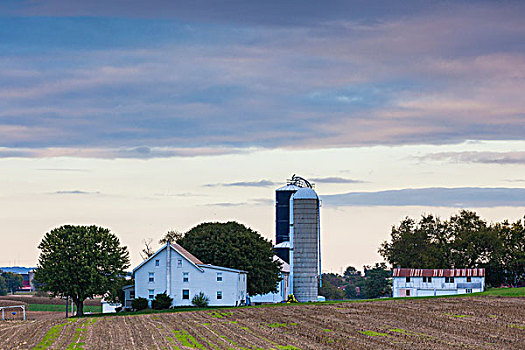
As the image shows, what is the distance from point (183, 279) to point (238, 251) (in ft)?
31.6

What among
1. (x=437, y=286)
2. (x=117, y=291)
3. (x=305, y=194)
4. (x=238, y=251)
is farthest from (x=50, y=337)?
(x=437, y=286)

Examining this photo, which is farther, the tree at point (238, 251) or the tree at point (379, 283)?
the tree at point (379, 283)

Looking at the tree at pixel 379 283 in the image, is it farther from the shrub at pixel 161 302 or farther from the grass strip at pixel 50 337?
the grass strip at pixel 50 337

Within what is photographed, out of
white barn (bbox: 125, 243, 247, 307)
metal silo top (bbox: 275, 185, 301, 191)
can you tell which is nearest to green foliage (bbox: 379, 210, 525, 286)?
metal silo top (bbox: 275, 185, 301, 191)

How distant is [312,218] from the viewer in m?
105

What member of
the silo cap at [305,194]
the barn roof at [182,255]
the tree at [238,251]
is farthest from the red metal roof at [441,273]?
the barn roof at [182,255]

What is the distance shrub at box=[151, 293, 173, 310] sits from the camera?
9044 centimetres

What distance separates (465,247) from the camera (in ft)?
399

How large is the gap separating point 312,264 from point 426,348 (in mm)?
64751

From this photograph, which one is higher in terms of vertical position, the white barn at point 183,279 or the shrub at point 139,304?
the white barn at point 183,279

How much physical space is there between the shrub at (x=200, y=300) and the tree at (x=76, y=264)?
31.1ft

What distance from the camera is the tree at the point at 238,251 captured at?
100 metres

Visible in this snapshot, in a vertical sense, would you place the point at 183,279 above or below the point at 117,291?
above

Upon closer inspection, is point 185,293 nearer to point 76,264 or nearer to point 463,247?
point 76,264
